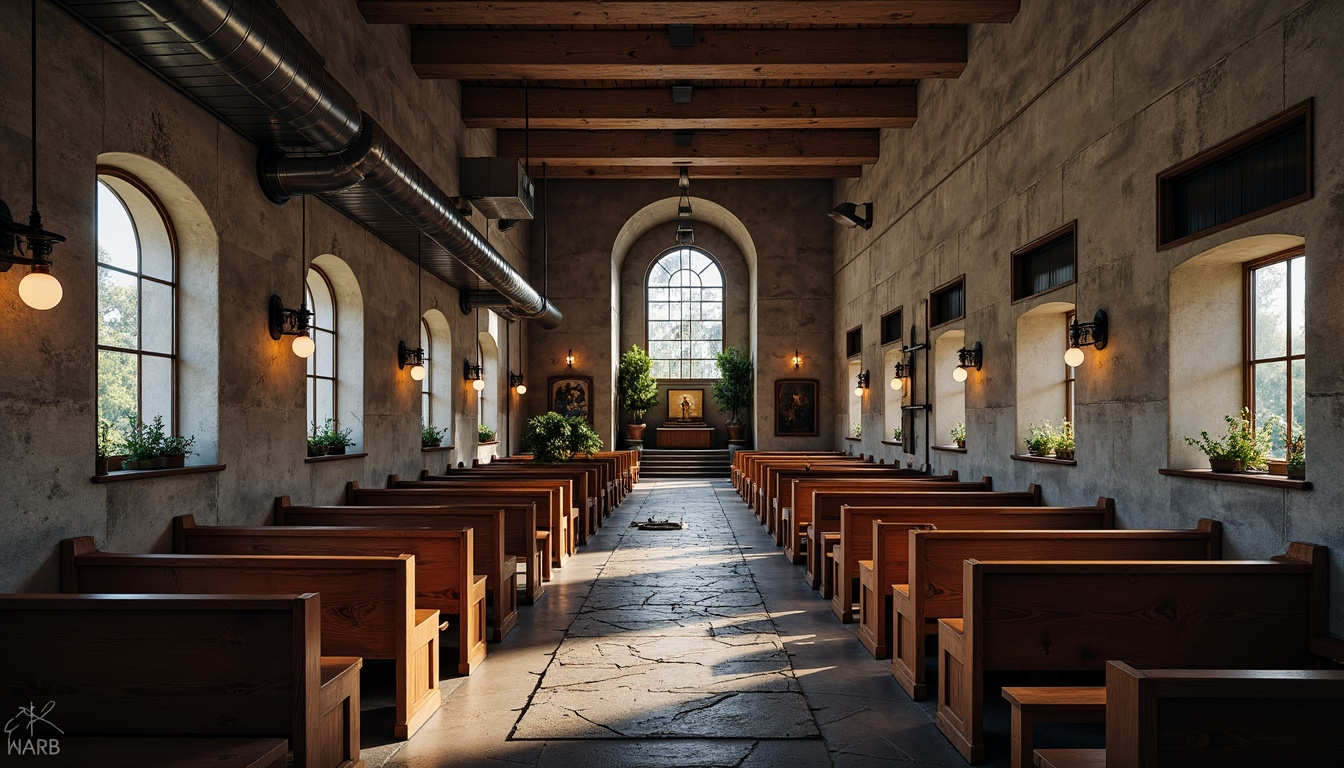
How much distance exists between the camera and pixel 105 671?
2822 mm

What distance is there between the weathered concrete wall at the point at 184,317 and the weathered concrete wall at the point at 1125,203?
592 cm

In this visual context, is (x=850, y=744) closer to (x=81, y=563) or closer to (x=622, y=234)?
(x=81, y=563)

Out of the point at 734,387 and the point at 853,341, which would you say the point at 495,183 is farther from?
the point at 734,387

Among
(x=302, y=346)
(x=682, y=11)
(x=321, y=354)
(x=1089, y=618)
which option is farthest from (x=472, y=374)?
(x=1089, y=618)

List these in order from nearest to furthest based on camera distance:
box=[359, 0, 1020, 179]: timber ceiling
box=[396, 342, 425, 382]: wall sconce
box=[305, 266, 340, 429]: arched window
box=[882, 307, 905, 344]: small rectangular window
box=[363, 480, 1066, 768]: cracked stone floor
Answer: box=[363, 480, 1066, 768]: cracked stone floor < box=[305, 266, 340, 429]: arched window < box=[359, 0, 1020, 179]: timber ceiling < box=[396, 342, 425, 382]: wall sconce < box=[882, 307, 905, 344]: small rectangular window

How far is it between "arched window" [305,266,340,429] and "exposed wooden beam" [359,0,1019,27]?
273 cm

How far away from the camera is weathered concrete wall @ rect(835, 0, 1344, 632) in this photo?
4.00 meters

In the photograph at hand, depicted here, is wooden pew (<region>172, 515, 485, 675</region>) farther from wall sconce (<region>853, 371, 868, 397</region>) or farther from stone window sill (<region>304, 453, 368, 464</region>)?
wall sconce (<region>853, 371, 868, 397</region>)

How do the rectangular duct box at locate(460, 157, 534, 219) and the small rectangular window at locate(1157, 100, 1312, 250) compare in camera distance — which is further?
the rectangular duct box at locate(460, 157, 534, 219)

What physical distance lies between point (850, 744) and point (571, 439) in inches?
323

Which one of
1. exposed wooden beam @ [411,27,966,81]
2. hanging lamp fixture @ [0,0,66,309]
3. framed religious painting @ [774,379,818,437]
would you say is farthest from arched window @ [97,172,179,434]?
framed religious painting @ [774,379,818,437]

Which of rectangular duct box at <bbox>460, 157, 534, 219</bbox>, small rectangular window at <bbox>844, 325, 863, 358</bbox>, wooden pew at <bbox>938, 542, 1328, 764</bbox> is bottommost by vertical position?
wooden pew at <bbox>938, 542, 1328, 764</bbox>

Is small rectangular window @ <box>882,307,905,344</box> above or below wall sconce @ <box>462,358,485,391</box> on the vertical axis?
above

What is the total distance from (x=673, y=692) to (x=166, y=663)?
230cm
